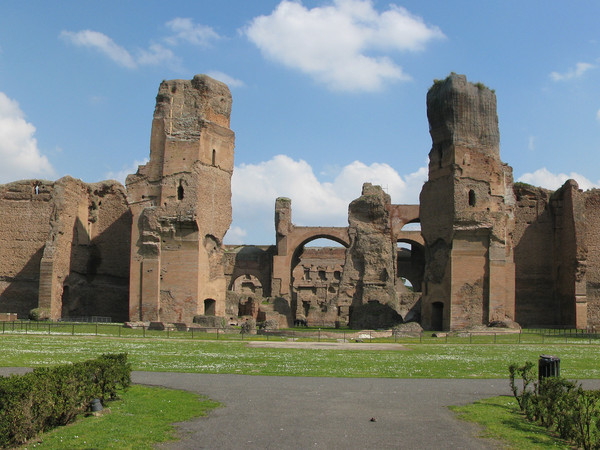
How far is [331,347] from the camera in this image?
68.1 feet

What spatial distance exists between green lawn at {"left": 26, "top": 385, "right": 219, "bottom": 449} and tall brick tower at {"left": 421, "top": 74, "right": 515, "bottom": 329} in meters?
23.0

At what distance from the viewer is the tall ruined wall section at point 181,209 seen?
3238 centimetres

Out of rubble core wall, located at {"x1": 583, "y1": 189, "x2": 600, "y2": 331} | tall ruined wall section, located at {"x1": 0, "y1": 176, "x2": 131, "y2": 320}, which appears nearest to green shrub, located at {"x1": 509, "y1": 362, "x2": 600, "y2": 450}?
rubble core wall, located at {"x1": 583, "y1": 189, "x2": 600, "y2": 331}

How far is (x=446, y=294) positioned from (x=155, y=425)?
25569 millimetres

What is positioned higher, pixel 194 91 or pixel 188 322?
pixel 194 91

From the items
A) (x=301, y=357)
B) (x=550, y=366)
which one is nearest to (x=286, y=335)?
(x=301, y=357)

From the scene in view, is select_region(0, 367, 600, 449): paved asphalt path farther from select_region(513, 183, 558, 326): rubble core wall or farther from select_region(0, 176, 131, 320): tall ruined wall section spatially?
select_region(513, 183, 558, 326): rubble core wall

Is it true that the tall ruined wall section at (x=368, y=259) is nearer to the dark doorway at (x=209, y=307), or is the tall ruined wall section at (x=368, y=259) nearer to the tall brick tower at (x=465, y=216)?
the tall brick tower at (x=465, y=216)

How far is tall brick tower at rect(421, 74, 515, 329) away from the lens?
3156 centimetres

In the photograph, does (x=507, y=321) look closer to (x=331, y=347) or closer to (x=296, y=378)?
(x=331, y=347)

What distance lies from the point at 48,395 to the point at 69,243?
2915 cm

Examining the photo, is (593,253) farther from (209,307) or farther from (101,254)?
(101,254)

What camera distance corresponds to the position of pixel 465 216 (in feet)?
104

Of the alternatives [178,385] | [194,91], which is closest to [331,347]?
[178,385]
